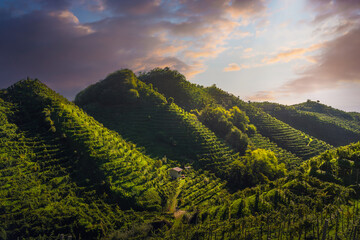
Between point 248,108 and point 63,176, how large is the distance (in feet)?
243

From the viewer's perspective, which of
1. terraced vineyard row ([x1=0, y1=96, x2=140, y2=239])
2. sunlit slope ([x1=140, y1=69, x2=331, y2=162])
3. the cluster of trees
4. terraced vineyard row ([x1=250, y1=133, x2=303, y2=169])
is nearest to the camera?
terraced vineyard row ([x1=0, y1=96, x2=140, y2=239])

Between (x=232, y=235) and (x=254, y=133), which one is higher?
(x=254, y=133)

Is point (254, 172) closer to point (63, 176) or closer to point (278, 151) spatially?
point (278, 151)

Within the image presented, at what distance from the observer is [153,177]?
35.1 m

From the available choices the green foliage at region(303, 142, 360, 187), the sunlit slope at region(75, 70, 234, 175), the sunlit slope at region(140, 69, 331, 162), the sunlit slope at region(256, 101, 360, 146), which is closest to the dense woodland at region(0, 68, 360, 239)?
the green foliage at region(303, 142, 360, 187)

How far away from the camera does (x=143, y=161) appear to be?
37.9m

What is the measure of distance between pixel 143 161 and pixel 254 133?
141 ft

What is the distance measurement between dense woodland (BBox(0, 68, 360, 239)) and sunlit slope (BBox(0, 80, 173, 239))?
13 centimetres

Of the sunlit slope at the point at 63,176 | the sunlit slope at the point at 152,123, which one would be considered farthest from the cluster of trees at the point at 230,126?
the sunlit slope at the point at 63,176

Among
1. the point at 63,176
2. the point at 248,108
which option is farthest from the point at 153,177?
the point at 248,108

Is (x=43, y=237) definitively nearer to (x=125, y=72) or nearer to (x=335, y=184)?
(x=335, y=184)

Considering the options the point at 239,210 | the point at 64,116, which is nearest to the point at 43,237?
the point at 239,210

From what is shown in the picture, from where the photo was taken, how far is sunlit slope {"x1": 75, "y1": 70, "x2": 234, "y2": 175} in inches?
1839

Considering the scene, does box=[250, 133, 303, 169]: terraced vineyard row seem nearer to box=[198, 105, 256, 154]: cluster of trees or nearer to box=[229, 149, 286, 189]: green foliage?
box=[198, 105, 256, 154]: cluster of trees
